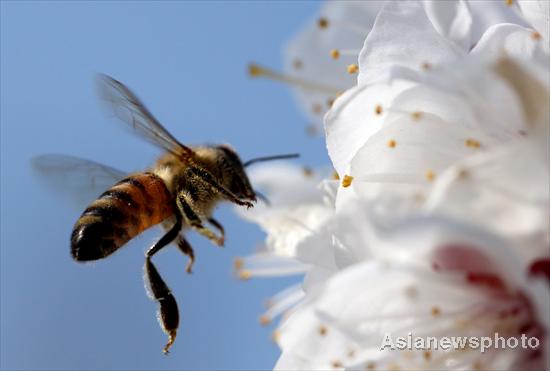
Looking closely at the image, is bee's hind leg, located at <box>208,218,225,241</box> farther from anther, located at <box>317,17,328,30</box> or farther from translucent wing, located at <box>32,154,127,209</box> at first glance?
anther, located at <box>317,17,328,30</box>

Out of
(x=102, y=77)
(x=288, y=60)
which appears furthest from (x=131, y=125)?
(x=288, y=60)

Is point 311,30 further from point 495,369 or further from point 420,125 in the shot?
point 495,369

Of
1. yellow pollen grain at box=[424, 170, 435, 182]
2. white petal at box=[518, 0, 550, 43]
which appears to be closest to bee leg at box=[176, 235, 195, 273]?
yellow pollen grain at box=[424, 170, 435, 182]

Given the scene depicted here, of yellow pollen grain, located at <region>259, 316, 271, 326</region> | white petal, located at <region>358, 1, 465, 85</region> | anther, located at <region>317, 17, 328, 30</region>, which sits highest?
white petal, located at <region>358, 1, 465, 85</region>

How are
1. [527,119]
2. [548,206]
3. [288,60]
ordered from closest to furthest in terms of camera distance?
[527,119] → [548,206] → [288,60]

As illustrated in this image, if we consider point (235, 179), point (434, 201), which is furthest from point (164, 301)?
point (434, 201)

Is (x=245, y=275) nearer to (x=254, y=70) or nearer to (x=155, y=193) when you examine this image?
(x=155, y=193)

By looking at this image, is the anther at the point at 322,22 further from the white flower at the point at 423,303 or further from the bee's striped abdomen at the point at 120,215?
the white flower at the point at 423,303
